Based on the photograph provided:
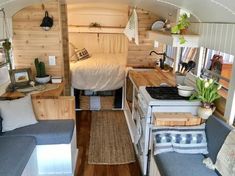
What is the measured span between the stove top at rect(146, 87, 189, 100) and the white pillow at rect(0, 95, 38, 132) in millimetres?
1425

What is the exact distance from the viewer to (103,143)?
3.45 m

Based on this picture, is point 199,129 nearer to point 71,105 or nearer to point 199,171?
point 199,171

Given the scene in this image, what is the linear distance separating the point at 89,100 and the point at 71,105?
78.4 inches

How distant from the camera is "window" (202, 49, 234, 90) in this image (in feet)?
7.89

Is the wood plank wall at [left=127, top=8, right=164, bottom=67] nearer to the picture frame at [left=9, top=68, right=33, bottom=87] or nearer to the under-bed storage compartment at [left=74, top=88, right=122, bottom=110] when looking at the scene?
the under-bed storage compartment at [left=74, top=88, right=122, bottom=110]

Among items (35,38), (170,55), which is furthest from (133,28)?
(35,38)

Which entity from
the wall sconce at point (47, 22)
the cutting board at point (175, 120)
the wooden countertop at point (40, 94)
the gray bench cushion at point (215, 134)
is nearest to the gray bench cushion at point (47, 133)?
the wooden countertop at point (40, 94)

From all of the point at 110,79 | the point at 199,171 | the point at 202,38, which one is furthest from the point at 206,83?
the point at 110,79

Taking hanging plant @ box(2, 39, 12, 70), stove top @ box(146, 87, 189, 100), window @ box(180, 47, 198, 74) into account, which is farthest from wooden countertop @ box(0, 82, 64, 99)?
window @ box(180, 47, 198, 74)

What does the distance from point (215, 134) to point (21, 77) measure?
270cm

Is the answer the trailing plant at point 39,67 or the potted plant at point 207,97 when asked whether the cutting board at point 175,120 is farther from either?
the trailing plant at point 39,67

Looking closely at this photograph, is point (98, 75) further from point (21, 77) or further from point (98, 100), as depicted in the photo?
point (21, 77)

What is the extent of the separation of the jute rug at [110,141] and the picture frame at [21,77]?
1314mm

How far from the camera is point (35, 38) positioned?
11.9 feet
